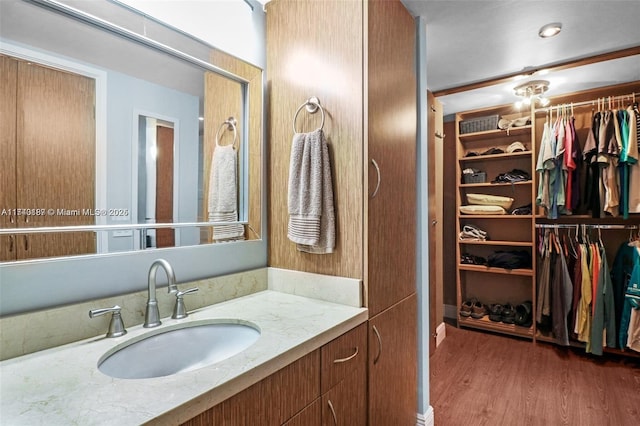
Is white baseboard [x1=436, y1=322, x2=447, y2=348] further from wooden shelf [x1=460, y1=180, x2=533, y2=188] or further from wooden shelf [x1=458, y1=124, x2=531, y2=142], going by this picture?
wooden shelf [x1=458, y1=124, x2=531, y2=142]

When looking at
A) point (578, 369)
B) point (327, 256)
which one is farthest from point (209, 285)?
point (578, 369)

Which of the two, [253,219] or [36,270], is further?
[253,219]

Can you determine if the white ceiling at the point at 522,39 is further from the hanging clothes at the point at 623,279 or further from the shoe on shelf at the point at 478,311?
the shoe on shelf at the point at 478,311

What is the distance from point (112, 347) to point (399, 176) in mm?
1319

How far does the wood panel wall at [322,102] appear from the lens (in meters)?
1.33

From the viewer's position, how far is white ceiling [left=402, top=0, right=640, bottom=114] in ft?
5.70

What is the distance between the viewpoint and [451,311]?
3746 millimetres

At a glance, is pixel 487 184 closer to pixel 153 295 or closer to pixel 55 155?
pixel 153 295

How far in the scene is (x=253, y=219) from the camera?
1560 millimetres

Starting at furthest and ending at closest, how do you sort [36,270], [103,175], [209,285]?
[209,285] → [103,175] → [36,270]

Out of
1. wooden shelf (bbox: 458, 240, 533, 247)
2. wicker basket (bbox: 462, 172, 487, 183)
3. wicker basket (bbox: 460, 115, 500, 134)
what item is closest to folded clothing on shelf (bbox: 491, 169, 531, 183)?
wicker basket (bbox: 462, 172, 487, 183)

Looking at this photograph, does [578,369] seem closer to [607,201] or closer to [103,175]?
[607,201]

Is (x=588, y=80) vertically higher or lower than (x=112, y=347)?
higher

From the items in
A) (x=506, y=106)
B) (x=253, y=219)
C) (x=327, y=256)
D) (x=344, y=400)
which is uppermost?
(x=506, y=106)
